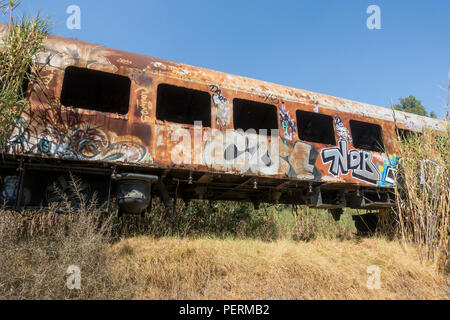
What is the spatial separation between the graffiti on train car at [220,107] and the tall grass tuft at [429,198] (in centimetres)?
377

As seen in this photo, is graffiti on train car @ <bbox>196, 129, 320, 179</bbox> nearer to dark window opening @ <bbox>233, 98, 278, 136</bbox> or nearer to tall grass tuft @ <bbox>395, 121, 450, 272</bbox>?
dark window opening @ <bbox>233, 98, 278, 136</bbox>

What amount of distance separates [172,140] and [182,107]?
287 centimetres

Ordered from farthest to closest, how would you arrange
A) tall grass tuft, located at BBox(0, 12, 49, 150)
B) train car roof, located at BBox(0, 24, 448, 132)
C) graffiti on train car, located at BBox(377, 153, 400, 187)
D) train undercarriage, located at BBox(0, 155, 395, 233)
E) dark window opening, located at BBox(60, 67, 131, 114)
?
graffiti on train car, located at BBox(377, 153, 400, 187)
dark window opening, located at BBox(60, 67, 131, 114)
train car roof, located at BBox(0, 24, 448, 132)
train undercarriage, located at BBox(0, 155, 395, 233)
tall grass tuft, located at BBox(0, 12, 49, 150)

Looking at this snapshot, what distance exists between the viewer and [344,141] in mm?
7141

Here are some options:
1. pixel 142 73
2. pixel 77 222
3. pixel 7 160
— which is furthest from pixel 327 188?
pixel 7 160

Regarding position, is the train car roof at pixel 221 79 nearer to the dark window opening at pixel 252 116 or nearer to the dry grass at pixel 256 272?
the dark window opening at pixel 252 116

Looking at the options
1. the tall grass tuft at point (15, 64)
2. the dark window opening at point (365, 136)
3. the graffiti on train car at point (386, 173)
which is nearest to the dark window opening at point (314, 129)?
the dark window opening at point (365, 136)

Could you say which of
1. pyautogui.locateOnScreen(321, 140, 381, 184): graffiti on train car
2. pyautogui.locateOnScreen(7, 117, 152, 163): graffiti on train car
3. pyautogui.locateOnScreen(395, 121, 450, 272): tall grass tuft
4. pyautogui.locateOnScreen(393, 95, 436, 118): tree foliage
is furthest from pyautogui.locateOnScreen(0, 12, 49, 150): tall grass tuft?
pyautogui.locateOnScreen(393, 95, 436, 118): tree foliage

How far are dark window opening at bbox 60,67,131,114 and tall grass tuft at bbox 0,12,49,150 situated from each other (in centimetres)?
216

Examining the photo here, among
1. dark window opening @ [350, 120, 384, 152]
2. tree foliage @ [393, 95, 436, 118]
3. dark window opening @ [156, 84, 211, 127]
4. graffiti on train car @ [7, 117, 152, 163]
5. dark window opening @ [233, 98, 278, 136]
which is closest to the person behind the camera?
graffiti on train car @ [7, 117, 152, 163]

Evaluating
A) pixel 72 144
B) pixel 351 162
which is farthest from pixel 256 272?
pixel 351 162

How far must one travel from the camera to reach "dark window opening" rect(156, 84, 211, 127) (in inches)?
307

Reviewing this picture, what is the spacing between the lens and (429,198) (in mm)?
5766

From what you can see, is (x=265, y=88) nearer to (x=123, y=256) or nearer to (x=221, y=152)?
(x=221, y=152)
